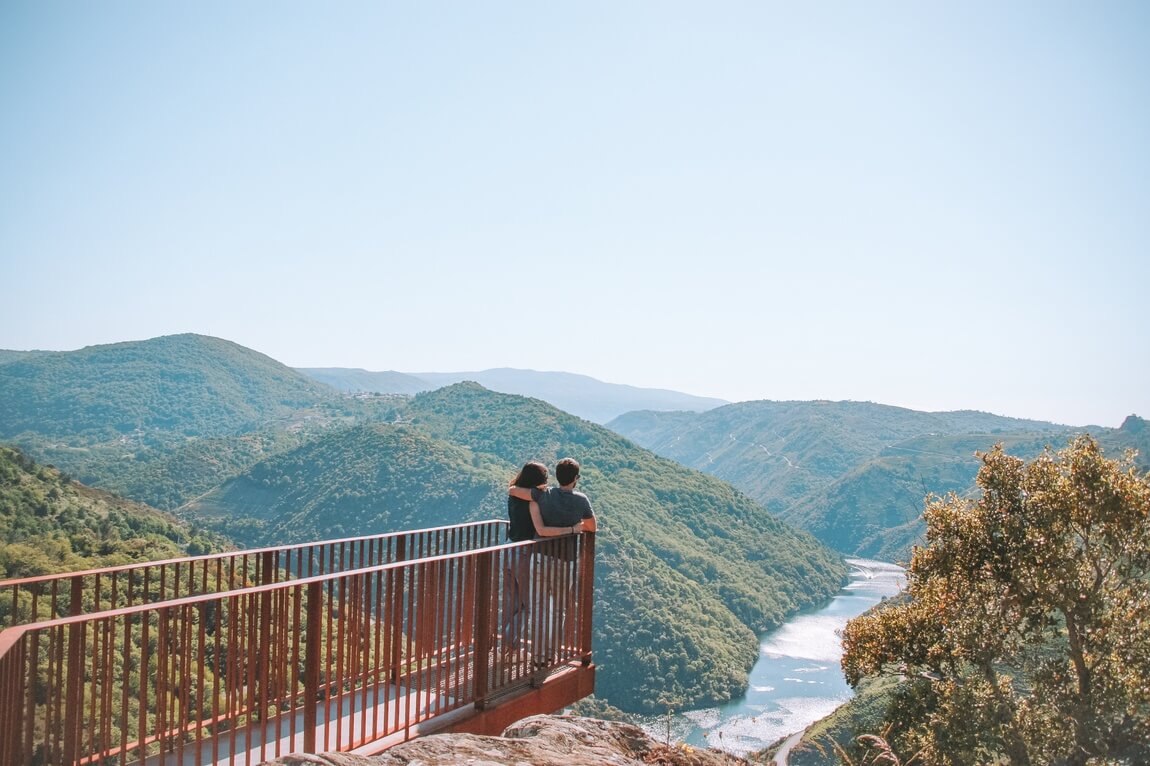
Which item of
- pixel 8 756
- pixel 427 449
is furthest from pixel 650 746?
pixel 427 449

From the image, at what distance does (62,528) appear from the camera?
117ft

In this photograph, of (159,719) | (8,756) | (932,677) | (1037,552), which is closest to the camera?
(8,756)

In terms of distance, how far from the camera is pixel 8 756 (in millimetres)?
3004

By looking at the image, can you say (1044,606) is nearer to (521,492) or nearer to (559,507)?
(559,507)

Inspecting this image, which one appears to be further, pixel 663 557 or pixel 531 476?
pixel 663 557

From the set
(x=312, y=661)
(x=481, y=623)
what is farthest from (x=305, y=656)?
(x=481, y=623)

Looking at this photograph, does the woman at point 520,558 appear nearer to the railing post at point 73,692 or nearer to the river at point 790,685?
the railing post at point 73,692

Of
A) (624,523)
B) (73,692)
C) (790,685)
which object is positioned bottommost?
(790,685)

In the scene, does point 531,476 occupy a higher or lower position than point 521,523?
higher

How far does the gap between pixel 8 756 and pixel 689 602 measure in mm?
89427

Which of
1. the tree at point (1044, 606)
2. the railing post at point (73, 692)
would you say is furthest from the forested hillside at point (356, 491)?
the railing post at point (73, 692)

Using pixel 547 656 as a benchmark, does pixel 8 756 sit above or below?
above

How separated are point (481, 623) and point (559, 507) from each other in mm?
1112

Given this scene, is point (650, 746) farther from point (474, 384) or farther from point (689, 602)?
point (474, 384)
